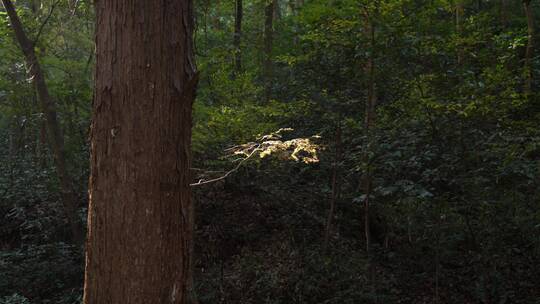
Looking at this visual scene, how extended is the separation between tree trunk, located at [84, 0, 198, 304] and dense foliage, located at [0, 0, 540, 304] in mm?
2991

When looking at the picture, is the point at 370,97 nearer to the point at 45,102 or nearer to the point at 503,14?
the point at 45,102

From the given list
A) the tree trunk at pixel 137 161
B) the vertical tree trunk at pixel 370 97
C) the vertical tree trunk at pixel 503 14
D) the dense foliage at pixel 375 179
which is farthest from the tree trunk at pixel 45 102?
the vertical tree trunk at pixel 503 14

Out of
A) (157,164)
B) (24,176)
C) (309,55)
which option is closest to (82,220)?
(24,176)

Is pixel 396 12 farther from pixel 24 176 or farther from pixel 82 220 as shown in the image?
pixel 24 176

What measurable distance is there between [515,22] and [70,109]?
46.5 feet

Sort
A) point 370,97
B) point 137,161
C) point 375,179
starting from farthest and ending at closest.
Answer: point 375,179
point 370,97
point 137,161

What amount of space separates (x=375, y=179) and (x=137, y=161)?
5.87m

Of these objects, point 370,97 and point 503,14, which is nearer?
point 370,97

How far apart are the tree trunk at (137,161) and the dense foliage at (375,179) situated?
2.99m

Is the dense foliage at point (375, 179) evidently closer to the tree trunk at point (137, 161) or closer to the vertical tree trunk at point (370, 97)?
the vertical tree trunk at point (370, 97)

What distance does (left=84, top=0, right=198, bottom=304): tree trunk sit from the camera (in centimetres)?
234

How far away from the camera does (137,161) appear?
235 cm

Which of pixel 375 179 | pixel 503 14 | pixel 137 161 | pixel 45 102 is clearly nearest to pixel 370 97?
pixel 375 179

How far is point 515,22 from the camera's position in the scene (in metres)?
14.9
